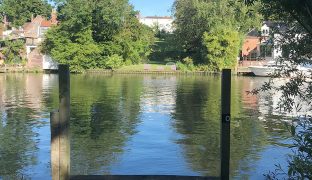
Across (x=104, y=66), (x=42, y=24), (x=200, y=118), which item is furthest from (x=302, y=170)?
(x=42, y=24)

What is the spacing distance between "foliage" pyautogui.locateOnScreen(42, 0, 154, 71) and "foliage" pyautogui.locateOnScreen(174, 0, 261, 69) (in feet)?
25.5

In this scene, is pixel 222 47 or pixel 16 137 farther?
pixel 222 47

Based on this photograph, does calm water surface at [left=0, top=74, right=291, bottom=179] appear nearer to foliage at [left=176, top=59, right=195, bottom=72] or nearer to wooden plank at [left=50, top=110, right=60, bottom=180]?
wooden plank at [left=50, top=110, right=60, bottom=180]

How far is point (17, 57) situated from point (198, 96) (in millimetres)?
45992

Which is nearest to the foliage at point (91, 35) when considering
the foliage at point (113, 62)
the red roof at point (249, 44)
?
the foliage at point (113, 62)

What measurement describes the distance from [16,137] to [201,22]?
52750mm

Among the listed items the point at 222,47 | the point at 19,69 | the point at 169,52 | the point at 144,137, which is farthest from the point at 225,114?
the point at 169,52

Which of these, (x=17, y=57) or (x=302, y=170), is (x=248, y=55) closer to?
(x=17, y=57)

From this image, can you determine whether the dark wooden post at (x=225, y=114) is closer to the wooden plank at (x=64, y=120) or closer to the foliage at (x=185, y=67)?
the wooden plank at (x=64, y=120)

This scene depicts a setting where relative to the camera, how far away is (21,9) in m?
103

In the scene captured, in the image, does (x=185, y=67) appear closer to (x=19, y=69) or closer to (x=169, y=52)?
(x=169, y=52)

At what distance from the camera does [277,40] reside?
795cm

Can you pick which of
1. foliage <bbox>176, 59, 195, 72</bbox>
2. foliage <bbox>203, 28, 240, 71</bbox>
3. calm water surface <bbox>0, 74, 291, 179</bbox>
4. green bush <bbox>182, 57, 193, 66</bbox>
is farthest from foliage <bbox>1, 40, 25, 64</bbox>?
calm water surface <bbox>0, 74, 291, 179</bbox>

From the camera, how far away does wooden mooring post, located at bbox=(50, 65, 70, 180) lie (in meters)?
8.01
